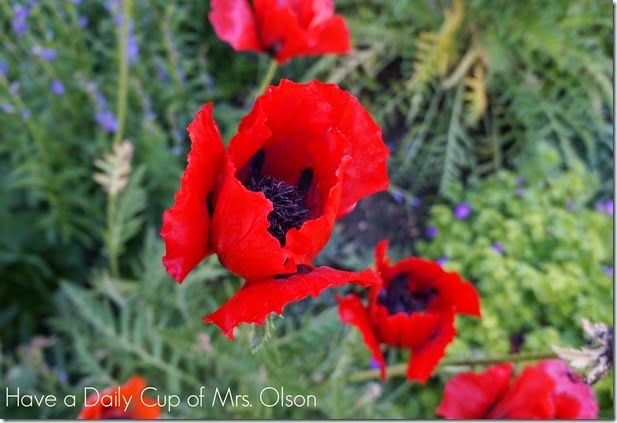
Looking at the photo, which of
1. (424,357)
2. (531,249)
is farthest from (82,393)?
(531,249)

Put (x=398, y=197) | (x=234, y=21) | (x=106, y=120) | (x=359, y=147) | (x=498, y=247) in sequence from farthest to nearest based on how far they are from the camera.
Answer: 1. (x=398, y=197)
2. (x=498, y=247)
3. (x=106, y=120)
4. (x=234, y=21)
5. (x=359, y=147)

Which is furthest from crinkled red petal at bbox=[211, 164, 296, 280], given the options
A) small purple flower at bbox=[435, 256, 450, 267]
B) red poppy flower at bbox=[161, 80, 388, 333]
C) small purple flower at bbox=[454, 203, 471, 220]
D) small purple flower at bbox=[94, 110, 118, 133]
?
small purple flower at bbox=[454, 203, 471, 220]

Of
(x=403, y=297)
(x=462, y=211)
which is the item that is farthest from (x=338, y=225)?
(x=403, y=297)

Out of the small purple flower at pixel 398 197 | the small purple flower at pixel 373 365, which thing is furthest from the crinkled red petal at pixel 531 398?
the small purple flower at pixel 398 197

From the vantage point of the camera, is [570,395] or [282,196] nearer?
[282,196]

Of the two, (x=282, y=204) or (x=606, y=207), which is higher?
(x=282, y=204)

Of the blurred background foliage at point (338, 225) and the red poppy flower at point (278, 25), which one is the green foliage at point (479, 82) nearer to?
the blurred background foliage at point (338, 225)

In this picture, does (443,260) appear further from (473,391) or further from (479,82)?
Answer: (473,391)
